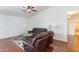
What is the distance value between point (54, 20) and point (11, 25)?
3.03 metres

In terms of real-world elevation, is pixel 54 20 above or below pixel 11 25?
above

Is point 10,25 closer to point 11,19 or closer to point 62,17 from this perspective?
point 11,19

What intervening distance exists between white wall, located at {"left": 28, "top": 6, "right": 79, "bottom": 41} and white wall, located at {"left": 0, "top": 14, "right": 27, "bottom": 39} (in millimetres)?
614

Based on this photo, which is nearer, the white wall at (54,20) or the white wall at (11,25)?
the white wall at (54,20)

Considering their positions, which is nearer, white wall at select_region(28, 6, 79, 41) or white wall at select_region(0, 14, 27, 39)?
white wall at select_region(28, 6, 79, 41)

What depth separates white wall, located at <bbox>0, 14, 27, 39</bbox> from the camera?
17.4 feet

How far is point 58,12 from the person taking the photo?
5047 mm

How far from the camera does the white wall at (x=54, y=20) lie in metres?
4.92

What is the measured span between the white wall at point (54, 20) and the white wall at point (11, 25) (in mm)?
614

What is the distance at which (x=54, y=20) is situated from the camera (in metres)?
5.26

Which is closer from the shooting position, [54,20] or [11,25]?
[54,20]
